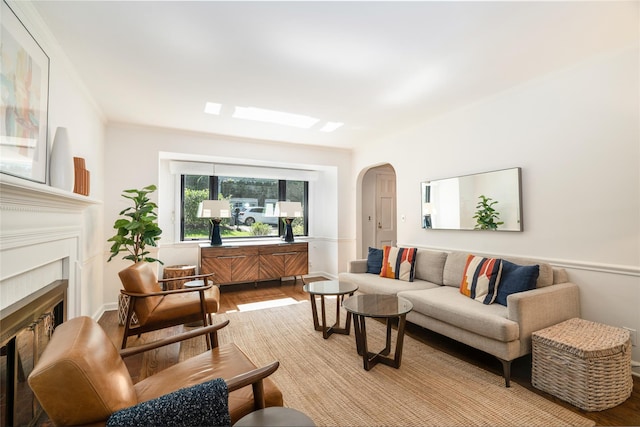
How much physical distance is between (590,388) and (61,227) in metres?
3.71

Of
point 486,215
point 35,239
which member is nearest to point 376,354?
point 486,215

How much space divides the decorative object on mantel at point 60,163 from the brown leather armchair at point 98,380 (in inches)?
51.8

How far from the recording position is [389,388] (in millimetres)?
2168

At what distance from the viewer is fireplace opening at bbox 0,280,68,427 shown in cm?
146

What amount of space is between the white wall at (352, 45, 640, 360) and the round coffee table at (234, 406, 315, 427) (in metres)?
2.73

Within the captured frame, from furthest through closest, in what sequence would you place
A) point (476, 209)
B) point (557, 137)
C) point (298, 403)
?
point (476, 209) → point (557, 137) → point (298, 403)

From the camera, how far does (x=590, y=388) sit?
1.89m

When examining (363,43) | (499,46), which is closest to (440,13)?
(363,43)

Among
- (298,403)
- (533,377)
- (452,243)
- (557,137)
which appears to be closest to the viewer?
(298,403)

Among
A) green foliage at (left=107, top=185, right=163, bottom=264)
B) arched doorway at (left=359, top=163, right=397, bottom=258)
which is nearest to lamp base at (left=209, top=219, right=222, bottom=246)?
green foliage at (left=107, top=185, right=163, bottom=264)

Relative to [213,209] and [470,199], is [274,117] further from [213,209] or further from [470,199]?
[470,199]

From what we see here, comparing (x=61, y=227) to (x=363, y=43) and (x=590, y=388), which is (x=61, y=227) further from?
(x=590, y=388)

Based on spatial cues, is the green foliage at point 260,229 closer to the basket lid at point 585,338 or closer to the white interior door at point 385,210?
the white interior door at point 385,210

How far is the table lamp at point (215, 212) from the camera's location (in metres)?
5.01
